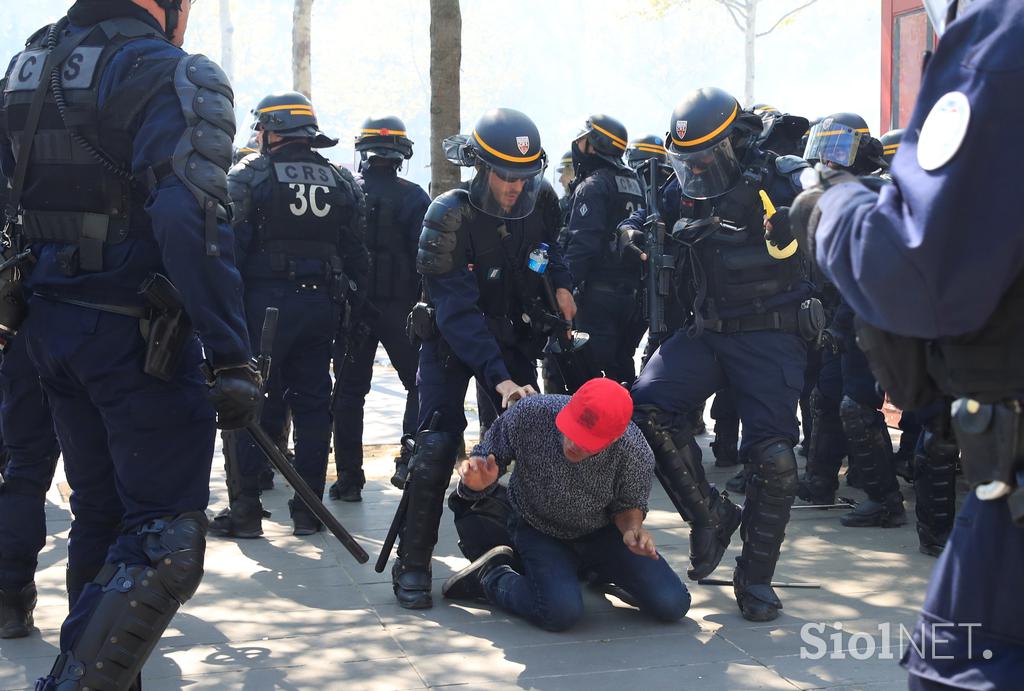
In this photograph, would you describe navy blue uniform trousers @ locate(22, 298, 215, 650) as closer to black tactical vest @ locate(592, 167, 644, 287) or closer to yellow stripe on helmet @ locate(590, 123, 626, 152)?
black tactical vest @ locate(592, 167, 644, 287)

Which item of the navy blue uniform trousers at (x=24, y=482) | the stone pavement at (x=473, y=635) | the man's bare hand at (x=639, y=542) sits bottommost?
the stone pavement at (x=473, y=635)

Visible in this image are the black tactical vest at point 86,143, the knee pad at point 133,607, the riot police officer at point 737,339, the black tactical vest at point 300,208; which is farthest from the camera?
the black tactical vest at point 300,208

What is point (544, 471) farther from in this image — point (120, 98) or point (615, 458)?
point (120, 98)

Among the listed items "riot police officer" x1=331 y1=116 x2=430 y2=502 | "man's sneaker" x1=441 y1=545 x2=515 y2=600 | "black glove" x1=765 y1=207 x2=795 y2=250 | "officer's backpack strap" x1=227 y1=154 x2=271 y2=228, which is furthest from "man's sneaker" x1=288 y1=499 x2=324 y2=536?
"black glove" x1=765 y1=207 x2=795 y2=250

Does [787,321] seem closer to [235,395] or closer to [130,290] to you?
[235,395]

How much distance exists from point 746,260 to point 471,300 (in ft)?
3.86

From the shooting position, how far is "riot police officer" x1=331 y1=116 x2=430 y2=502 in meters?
7.54

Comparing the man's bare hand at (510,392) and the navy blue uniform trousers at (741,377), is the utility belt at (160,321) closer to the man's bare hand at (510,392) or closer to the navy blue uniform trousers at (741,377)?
the man's bare hand at (510,392)

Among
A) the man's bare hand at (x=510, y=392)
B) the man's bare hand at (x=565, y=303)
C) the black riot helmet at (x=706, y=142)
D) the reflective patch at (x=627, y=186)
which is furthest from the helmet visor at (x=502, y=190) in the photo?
the reflective patch at (x=627, y=186)

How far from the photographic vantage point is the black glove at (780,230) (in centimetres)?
Result: 488

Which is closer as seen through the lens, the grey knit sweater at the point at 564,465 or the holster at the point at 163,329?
the holster at the point at 163,329

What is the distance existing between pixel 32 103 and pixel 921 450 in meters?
4.32

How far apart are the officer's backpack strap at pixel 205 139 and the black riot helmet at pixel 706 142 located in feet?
7.35

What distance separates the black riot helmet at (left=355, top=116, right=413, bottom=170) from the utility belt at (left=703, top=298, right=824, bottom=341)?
318 centimetres
